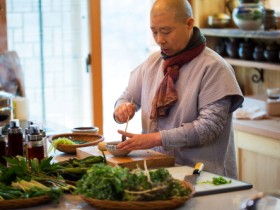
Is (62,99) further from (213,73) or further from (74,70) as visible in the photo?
(213,73)

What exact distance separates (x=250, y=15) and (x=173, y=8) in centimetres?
209

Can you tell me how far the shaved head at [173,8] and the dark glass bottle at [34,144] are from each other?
0.78m

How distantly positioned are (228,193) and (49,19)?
3.20 meters

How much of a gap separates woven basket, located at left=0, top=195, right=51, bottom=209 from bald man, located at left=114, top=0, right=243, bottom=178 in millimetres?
610

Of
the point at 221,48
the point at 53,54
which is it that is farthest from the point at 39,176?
the point at 221,48

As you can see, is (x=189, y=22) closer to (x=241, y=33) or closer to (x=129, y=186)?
(x=129, y=186)

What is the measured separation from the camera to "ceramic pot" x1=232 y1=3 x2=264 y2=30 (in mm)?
5051

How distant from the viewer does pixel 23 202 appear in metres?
2.37

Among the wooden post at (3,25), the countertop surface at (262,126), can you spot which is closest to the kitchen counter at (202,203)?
the countertop surface at (262,126)

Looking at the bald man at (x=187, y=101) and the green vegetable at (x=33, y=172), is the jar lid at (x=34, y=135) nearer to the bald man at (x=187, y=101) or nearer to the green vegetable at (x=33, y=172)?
the green vegetable at (x=33, y=172)

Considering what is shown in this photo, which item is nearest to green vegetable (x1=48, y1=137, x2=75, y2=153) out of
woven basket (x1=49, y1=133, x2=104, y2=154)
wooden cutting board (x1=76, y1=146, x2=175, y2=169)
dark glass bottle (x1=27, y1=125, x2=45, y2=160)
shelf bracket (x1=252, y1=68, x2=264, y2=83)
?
woven basket (x1=49, y1=133, x2=104, y2=154)

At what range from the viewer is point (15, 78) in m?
4.88

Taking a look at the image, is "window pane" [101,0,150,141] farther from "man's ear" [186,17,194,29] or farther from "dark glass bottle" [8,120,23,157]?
"dark glass bottle" [8,120,23,157]

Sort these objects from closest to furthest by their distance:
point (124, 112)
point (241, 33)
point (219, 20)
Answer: point (124, 112), point (241, 33), point (219, 20)
